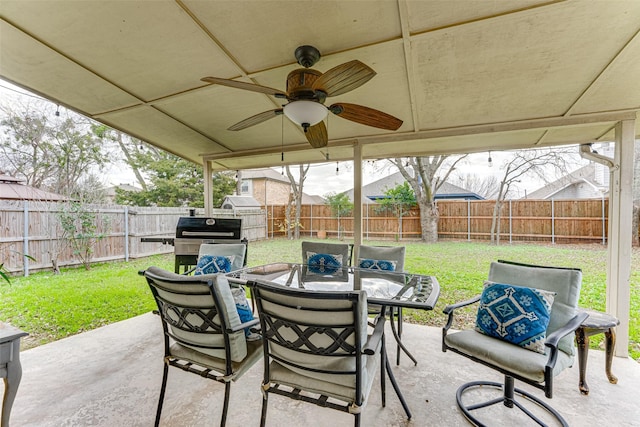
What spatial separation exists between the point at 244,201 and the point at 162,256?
395 centimetres

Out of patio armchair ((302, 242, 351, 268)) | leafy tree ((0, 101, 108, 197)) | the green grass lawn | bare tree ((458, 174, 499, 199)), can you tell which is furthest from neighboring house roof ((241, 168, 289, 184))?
patio armchair ((302, 242, 351, 268))

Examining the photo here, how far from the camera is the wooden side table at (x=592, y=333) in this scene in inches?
72.9

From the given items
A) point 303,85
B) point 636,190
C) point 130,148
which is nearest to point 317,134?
point 303,85

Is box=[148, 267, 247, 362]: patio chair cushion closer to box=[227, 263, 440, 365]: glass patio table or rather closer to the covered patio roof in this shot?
box=[227, 263, 440, 365]: glass patio table

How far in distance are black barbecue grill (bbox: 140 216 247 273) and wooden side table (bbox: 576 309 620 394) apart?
343cm

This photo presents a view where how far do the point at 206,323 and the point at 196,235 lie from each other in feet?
8.41

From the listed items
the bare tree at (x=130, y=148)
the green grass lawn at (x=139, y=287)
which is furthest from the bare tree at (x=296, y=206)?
the bare tree at (x=130, y=148)

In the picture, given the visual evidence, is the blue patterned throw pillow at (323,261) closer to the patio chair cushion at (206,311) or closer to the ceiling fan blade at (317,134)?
the ceiling fan blade at (317,134)

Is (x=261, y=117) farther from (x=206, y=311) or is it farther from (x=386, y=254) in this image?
(x=386, y=254)

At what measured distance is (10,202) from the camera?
403cm

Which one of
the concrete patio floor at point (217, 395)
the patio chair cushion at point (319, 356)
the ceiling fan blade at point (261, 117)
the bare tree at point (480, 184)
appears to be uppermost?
the bare tree at point (480, 184)

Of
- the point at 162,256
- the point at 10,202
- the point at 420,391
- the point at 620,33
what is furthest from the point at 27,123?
the point at 620,33

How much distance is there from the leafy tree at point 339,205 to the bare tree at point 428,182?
1.82m

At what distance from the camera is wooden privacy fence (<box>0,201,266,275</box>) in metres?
4.05
